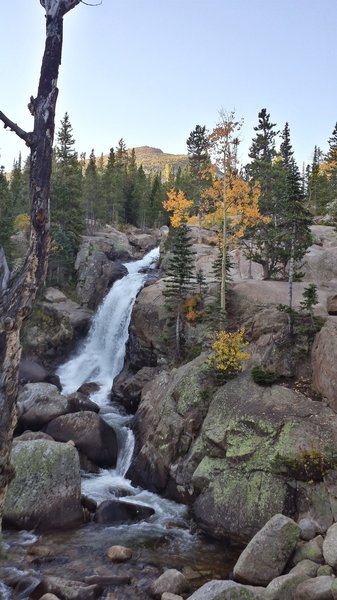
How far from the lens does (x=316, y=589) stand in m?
10.4

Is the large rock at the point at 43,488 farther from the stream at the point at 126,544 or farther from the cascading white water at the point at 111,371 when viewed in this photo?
the cascading white water at the point at 111,371

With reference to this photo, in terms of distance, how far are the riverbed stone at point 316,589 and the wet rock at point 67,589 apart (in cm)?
559

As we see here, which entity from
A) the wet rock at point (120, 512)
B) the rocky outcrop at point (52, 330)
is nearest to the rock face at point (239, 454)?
the wet rock at point (120, 512)

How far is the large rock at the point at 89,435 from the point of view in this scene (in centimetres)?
2234

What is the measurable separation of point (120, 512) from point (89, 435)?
213 inches

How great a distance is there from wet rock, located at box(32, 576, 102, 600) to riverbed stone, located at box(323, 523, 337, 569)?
6.44 metres

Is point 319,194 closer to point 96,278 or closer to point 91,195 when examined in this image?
point 91,195

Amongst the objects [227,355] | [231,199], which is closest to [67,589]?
[227,355]

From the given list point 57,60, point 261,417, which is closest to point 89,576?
point 261,417

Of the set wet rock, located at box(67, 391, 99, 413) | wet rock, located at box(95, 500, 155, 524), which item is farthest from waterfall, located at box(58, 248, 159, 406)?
wet rock, located at box(95, 500, 155, 524)

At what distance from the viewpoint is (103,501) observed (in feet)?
59.7

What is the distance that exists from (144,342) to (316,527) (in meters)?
19.9

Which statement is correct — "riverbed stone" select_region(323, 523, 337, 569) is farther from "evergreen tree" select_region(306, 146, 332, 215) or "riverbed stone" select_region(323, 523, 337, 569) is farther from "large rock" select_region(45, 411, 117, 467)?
"evergreen tree" select_region(306, 146, 332, 215)

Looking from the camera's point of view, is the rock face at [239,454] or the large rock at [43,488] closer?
the rock face at [239,454]
